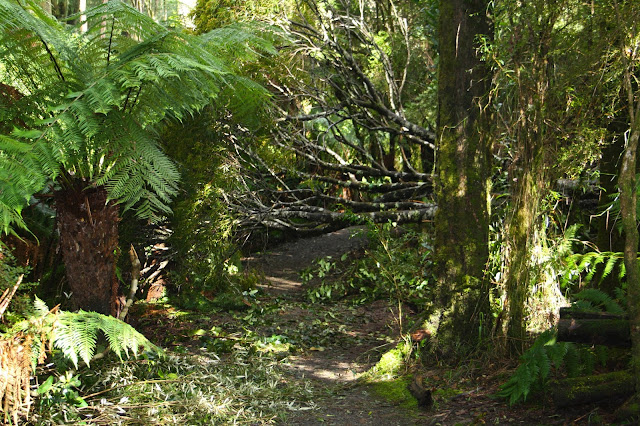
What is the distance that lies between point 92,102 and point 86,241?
1148 millimetres

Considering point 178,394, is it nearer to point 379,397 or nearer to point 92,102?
point 379,397

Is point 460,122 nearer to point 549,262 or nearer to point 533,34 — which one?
point 533,34

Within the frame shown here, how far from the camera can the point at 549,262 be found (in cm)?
363

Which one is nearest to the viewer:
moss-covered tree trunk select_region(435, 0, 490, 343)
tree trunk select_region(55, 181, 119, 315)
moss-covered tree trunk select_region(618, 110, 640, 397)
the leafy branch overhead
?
moss-covered tree trunk select_region(618, 110, 640, 397)

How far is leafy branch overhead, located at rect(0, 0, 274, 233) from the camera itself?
302 cm

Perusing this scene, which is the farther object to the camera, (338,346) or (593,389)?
(338,346)

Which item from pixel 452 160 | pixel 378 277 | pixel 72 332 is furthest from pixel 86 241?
pixel 378 277

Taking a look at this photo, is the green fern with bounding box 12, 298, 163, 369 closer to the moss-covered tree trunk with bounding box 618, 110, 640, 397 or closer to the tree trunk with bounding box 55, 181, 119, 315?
the tree trunk with bounding box 55, 181, 119, 315

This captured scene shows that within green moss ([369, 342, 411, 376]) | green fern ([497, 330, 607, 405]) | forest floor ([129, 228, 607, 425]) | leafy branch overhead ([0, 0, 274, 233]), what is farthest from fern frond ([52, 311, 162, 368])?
green fern ([497, 330, 607, 405])

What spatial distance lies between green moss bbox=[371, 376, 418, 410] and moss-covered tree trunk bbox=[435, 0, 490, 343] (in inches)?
18.9

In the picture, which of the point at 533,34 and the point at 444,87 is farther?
the point at 444,87

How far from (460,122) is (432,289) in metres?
1.27

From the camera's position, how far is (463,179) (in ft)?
13.2

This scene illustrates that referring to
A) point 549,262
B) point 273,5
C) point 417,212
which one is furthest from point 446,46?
point 273,5
